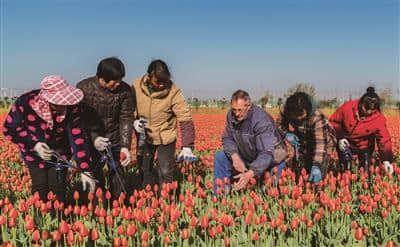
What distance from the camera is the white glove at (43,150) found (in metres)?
4.43

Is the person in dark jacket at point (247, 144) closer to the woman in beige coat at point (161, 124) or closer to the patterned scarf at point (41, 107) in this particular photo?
the woman in beige coat at point (161, 124)

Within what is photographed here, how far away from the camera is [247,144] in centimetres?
593

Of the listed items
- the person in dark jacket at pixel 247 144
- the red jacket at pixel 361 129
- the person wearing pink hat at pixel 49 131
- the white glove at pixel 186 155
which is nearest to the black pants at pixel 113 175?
the person wearing pink hat at pixel 49 131

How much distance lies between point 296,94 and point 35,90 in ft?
10.2

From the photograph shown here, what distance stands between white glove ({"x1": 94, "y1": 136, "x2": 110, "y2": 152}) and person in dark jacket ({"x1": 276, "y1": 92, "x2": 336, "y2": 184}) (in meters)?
2.33

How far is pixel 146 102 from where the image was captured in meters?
5.91

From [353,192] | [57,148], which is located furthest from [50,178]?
[353,192]

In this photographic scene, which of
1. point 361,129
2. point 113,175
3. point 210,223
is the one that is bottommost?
point 210,223

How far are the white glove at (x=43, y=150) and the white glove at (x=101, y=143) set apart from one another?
707mm

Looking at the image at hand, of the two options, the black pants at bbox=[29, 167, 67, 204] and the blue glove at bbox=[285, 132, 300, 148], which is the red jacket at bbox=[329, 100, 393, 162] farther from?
the black pants at bbox=[29, 167, 67, 204]

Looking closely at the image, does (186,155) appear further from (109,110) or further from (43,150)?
(43,150)

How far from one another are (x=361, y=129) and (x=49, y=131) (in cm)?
455

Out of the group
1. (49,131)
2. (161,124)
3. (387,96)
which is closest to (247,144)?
(161,124)

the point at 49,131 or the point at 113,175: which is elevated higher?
the point at 49,131
